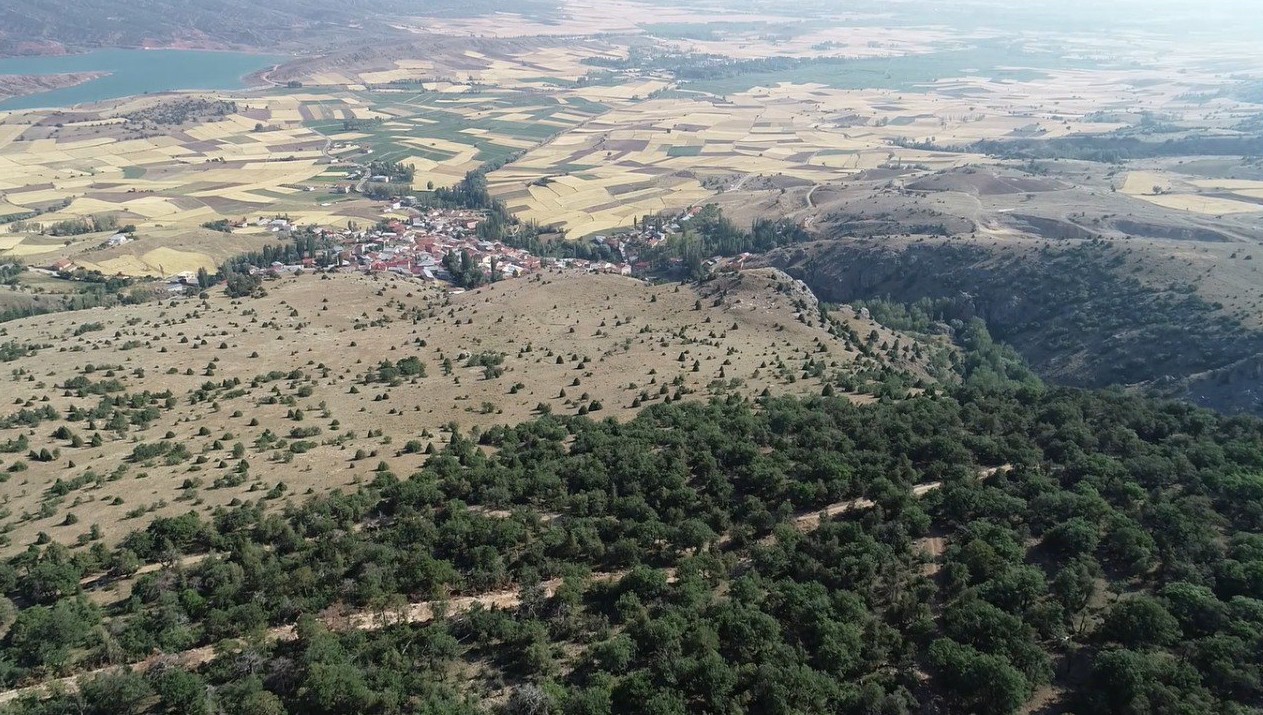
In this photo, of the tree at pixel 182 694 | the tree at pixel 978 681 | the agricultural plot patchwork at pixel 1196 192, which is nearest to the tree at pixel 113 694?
the tree at pixel 182 694

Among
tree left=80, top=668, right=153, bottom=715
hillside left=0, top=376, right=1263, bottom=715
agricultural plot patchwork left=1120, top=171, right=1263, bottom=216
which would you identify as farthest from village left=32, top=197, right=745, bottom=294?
tree left=80, top=668, right=153, bottom=715

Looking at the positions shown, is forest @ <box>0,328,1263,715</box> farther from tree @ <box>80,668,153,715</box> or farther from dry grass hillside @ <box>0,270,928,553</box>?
dry grass hillside @ <box>0,270,928,553</box>

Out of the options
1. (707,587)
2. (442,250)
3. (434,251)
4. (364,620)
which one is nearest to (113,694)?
(364,620)

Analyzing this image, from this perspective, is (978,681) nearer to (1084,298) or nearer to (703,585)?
(703,585)

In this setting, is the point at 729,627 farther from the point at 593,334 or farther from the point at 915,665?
the point at 593,334

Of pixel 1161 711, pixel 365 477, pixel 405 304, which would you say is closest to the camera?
pixel 1161 711

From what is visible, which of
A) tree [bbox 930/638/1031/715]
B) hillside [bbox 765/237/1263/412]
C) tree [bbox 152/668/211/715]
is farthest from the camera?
hillside [bbox 765/237/1263/412]

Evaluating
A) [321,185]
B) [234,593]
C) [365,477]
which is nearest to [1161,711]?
[234,593]

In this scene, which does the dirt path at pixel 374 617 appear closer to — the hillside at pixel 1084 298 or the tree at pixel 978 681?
the tree at pixel 978 681
